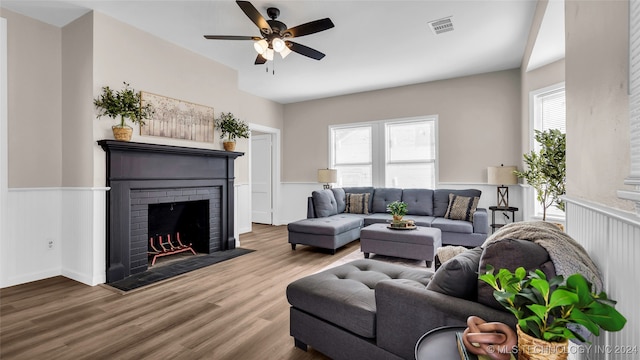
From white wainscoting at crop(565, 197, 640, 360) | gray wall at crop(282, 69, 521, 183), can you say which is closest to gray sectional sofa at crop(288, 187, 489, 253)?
gray wall at crop(282, 69, 521, 183)

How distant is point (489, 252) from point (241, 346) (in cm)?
169

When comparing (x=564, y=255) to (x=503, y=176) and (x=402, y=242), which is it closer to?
(x=402, y=242)

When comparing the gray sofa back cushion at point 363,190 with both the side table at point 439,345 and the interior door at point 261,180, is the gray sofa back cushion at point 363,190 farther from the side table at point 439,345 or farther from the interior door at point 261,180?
the side table at point 439,345

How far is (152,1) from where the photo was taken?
117 inches

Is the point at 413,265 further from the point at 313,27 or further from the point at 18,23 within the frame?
the point at 18,23

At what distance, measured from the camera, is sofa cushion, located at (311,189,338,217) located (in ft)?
16.6

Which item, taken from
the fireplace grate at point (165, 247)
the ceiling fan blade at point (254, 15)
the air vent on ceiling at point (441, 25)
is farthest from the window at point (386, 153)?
the ceiling fan blade at point (254, 15)

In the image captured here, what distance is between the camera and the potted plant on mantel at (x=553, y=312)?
2.53 ft

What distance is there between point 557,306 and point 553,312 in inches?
1.9

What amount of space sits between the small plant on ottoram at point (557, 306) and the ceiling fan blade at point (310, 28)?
2540 millimetres

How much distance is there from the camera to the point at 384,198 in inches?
218

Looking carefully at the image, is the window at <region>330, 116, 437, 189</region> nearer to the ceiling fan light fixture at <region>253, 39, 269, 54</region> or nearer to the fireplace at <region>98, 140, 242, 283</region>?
the fireplace at <region>98, 140, 242, 283</region>

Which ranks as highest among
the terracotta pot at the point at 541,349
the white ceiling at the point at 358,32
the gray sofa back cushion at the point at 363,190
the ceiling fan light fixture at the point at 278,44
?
the white ceiling at the point at 358,32

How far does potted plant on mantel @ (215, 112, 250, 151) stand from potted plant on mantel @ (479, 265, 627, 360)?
4.22m
